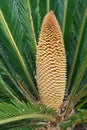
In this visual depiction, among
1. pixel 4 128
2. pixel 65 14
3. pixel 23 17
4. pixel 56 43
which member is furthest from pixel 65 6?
pixel 4 128

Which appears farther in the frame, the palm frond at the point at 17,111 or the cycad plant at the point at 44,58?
the cycad plant at the point at 44,58

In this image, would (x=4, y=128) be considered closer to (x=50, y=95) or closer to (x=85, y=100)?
(x=50, y=95)

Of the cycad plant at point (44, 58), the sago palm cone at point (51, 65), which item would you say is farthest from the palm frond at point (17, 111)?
the sago palm cone at point (51, 65)

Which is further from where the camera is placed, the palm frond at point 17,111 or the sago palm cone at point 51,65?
the sago palm cone at point 51,65

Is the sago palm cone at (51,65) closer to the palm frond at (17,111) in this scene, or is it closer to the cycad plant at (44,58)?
the cycad plant at (44,58)

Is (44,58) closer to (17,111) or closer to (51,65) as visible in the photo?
(51,65)

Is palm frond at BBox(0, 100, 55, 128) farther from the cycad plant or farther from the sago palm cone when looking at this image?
the sago palm cone

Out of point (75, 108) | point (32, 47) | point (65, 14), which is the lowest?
point (75, 108)

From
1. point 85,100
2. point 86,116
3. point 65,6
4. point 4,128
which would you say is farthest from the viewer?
point 65,6
